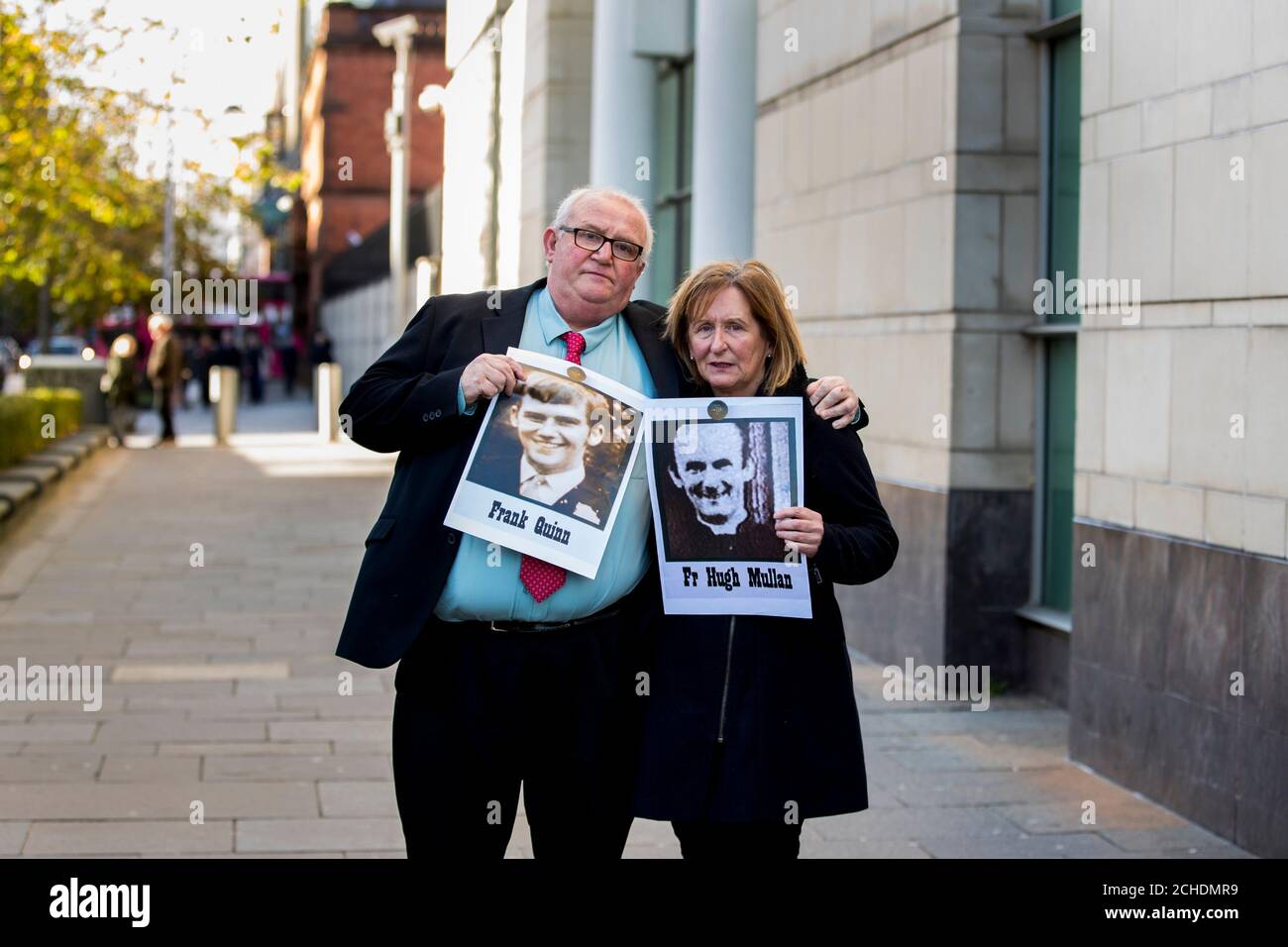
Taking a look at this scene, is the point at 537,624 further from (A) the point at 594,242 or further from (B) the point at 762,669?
(A) the point at 594,242

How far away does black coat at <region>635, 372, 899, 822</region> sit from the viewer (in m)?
3.97

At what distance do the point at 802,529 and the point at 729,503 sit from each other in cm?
18

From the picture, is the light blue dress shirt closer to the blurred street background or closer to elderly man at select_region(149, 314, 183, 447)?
the blurred street background

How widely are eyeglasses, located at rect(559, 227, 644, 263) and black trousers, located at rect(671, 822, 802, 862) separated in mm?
1225

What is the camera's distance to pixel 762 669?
399 centimetres

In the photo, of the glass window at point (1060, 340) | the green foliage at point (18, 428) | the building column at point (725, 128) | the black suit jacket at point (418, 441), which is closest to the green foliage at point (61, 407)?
the green foliage at point (18, 428)

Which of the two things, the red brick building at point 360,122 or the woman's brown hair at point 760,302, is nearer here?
the woman's brown hair at point 760,302

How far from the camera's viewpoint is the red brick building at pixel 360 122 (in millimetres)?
60219

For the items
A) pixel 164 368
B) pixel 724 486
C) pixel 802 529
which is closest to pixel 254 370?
pixel 164 368

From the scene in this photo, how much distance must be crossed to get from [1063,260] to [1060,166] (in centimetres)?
49

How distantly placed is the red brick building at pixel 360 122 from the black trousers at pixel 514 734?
55.1 metres

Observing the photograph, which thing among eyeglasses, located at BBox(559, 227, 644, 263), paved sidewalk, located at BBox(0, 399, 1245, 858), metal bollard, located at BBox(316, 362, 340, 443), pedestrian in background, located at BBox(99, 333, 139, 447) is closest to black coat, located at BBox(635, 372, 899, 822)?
eyeglasses, located at BBox(559, 227, 644, 263)

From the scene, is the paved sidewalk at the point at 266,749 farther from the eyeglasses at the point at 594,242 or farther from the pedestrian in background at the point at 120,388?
the pedestrian in background at the point at 120,388

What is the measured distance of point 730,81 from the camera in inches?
517
